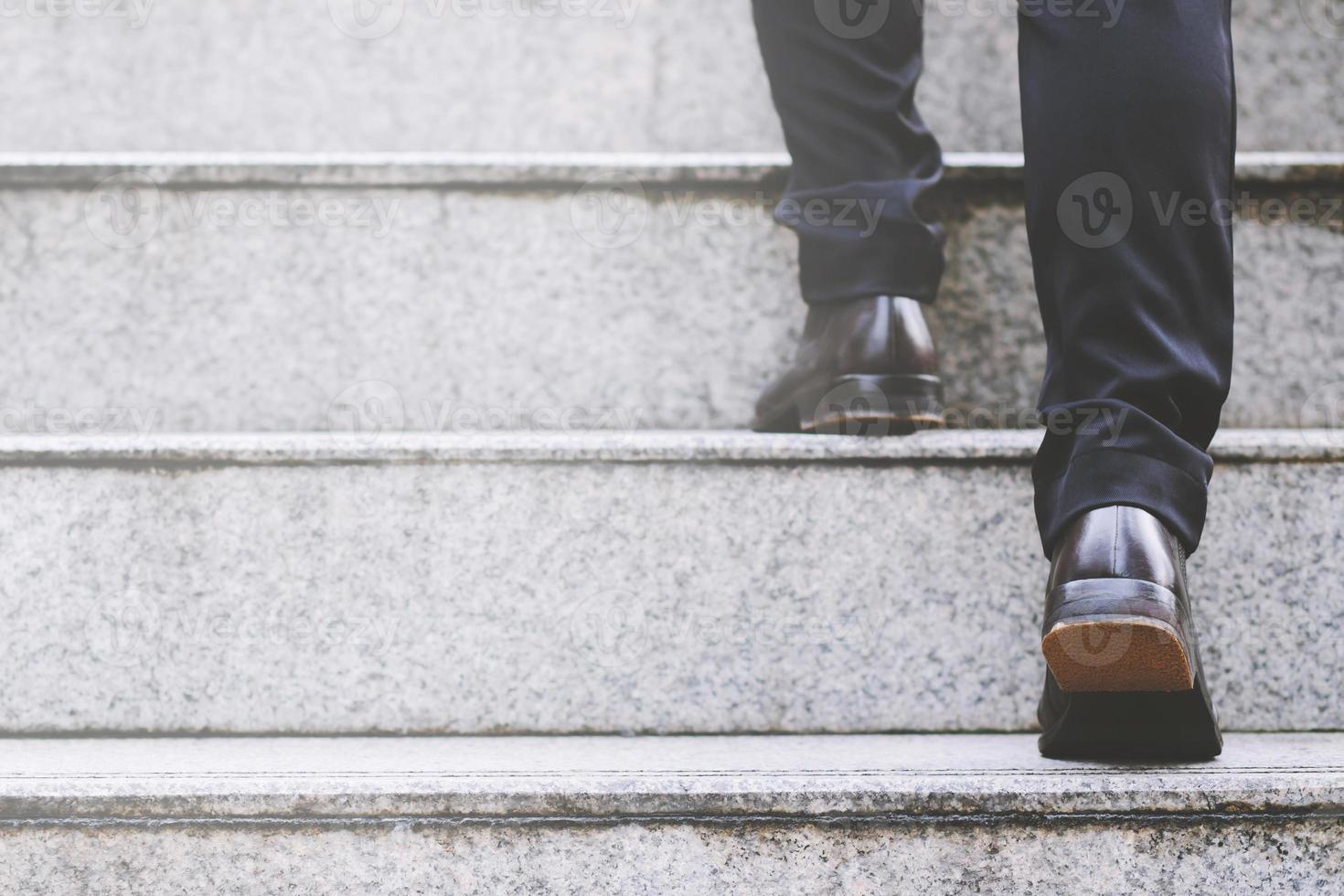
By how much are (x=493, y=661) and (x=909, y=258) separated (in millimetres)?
487

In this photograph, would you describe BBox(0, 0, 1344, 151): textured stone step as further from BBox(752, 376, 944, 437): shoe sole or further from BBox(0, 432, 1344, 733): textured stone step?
BBox(0, 432, 1344, 733): textured stone step


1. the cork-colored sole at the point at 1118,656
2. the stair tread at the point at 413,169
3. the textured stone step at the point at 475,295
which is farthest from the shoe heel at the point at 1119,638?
the stair tread at the point at 413,169

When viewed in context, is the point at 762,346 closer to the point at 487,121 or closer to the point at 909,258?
the point at 909,258

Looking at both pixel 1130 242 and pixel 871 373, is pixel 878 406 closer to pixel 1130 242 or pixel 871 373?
pixel 871 373

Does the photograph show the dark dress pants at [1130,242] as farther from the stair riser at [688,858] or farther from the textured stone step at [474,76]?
the textured stone step at [474,76]

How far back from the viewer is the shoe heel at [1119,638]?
568 millimetres

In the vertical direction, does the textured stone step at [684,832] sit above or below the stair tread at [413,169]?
below

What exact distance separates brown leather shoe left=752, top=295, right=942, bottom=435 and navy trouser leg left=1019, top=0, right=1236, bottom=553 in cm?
23

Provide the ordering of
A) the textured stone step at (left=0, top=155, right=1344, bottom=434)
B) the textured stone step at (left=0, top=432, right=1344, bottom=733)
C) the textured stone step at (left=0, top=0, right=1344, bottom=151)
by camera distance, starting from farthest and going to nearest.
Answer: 1. the textured stone step at (left=0, top=0, right=1344, bottom=151)
2. the textured stone step at (left=0, top=155, right=1344, bottom=434)
3. the textured stone step at (left=0, top=432, right=1344, bottom=733)

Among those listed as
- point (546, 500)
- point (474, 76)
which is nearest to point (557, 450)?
point (546, 500)

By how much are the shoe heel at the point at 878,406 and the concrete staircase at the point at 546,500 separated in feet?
0.17

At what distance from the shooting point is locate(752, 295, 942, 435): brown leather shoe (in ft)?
2.85

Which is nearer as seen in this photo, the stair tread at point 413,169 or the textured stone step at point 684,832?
the textured stone step at point 684,832

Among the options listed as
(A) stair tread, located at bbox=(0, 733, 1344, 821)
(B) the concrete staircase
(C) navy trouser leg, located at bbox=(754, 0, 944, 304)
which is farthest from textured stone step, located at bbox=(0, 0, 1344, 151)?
(A) stair tread, located at bbox=(0, 733, 1344, 821)
